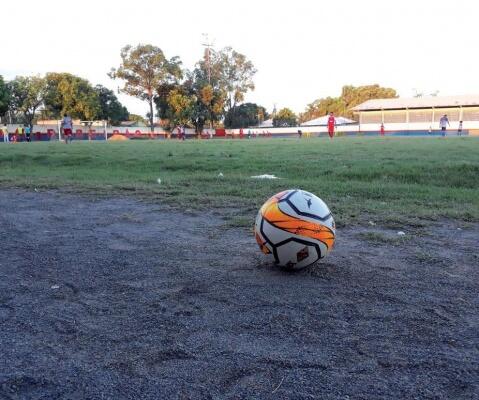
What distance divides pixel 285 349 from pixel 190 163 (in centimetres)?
1012

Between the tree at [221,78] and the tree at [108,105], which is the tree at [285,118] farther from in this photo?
the tree at [108,105]

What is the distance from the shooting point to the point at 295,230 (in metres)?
3.80

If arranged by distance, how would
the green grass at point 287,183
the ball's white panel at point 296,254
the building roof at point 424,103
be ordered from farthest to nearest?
the building roof at point 424,103 → the green grass at point 287,183 → the ball's white panel at point 296,254

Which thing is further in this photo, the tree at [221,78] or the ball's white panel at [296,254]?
the tree at [221,78]

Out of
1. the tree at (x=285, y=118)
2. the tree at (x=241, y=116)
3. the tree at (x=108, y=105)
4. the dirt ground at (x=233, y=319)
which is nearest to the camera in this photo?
the dirt ground at (x=233, y=319)

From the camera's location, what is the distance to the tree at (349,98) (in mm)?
92250

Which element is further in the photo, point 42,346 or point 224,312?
point 224,312

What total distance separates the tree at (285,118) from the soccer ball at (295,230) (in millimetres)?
87890

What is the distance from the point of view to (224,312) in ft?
10.0

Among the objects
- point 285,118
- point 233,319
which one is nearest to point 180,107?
point 285,118

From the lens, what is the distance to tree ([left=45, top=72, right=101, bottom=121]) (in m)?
64.6

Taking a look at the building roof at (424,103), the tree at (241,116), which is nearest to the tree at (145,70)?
the tree at (241,116)

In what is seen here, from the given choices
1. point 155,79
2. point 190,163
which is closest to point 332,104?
point 155,79

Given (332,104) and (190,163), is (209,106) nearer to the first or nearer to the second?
(332,104)
